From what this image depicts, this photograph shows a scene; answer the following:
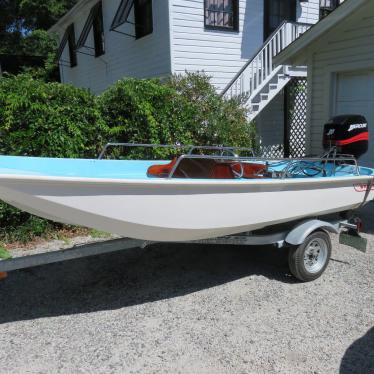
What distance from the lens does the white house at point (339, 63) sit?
675 cm

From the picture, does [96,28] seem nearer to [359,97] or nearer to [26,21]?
[359,97]

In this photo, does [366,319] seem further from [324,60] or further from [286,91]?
[286,91]

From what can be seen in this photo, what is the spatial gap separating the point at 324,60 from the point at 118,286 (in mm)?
6159

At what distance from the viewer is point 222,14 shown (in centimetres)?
1071

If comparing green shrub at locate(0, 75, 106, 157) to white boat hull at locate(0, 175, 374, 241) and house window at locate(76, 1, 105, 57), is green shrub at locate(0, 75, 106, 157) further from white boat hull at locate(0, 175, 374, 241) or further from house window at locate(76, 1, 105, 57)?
house window at locate(76, 1, 105, 57)

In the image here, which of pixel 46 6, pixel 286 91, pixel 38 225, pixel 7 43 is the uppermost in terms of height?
pixel 46 6

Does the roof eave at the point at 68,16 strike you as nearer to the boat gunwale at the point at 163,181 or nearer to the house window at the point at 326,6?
the house window at the point at 326,6

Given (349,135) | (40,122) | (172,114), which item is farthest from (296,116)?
(40,122)

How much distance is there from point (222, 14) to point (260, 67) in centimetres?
202

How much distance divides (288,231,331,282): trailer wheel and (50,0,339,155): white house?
5725 millimetres

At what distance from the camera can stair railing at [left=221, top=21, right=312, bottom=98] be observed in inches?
383

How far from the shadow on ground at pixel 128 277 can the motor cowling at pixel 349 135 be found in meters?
1.68

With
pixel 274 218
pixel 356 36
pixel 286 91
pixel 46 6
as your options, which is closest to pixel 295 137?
pixel 286 91

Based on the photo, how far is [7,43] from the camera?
28.0 metres
